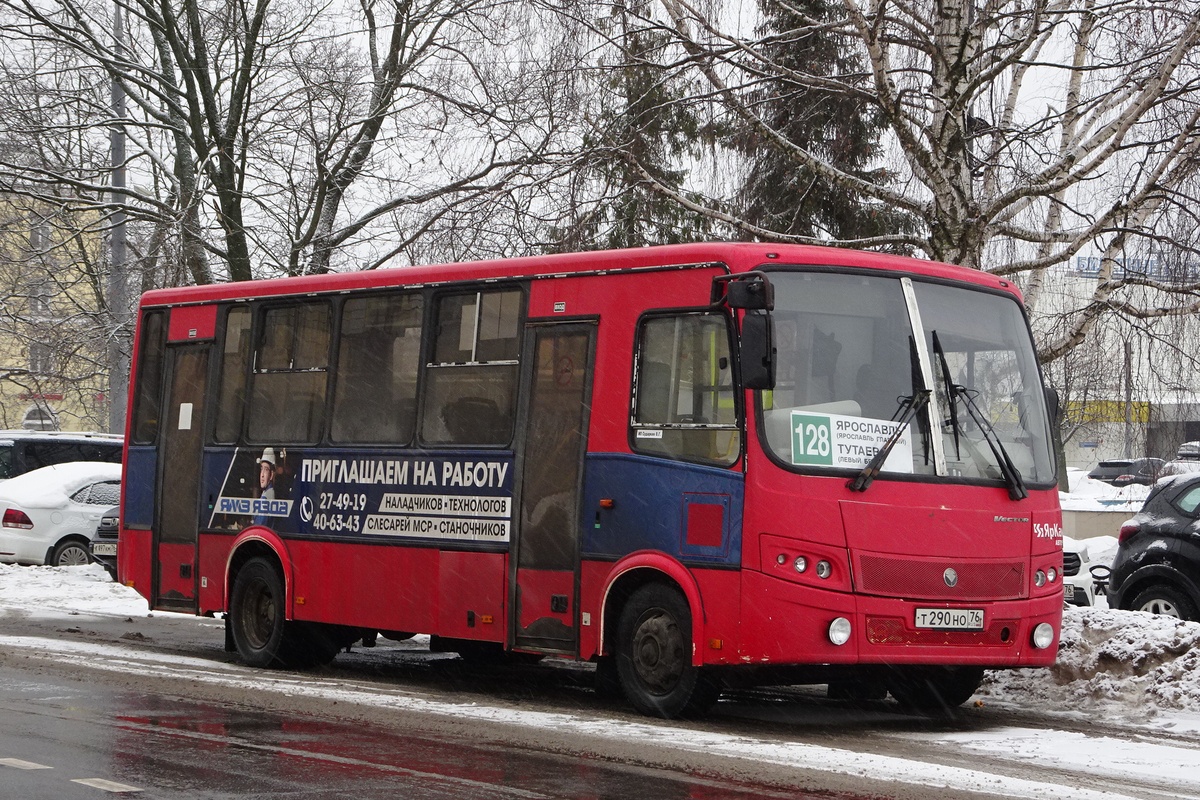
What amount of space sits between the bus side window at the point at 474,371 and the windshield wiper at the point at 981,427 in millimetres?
2969

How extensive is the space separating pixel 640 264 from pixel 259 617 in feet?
16.8

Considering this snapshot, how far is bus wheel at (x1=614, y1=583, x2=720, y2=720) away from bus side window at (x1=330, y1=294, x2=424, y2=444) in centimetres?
274

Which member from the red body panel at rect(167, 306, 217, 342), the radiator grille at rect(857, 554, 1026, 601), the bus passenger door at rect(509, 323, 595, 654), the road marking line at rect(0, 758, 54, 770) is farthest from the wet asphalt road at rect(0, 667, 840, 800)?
the red body panel at rect(167, 306, 217, 342)

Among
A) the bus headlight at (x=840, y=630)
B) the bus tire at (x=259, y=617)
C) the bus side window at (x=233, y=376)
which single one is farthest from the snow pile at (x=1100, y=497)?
the bus side window at (x=233, y=376)

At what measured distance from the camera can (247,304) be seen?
47.6ft

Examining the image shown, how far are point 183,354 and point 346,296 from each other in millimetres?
2340

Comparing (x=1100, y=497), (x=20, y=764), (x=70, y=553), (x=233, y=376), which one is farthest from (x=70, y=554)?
(x=1100, y=497)

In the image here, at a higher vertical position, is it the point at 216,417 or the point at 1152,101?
the point at 1152,101

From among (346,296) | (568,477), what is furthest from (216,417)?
(568,477)

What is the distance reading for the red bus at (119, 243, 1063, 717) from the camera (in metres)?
10.2

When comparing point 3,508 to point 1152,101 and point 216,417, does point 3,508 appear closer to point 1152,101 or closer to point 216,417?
point 216,417

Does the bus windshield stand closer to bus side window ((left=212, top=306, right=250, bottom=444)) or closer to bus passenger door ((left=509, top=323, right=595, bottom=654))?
bus passenger door ((left=509, top=323, right=595, bottom=654))

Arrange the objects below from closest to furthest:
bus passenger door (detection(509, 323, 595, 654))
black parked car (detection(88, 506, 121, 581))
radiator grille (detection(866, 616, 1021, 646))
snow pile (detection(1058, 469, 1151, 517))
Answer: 1. radiator grille (detection(866, 616, 1021, 646))
2. bus passenger door (detection(509, 323, 595, 654))
3. snow pile (detection(1058, 469, 1151, 517))
4. black parked car (detection(88, 506, 121, 581))

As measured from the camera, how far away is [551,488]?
11.5 m
